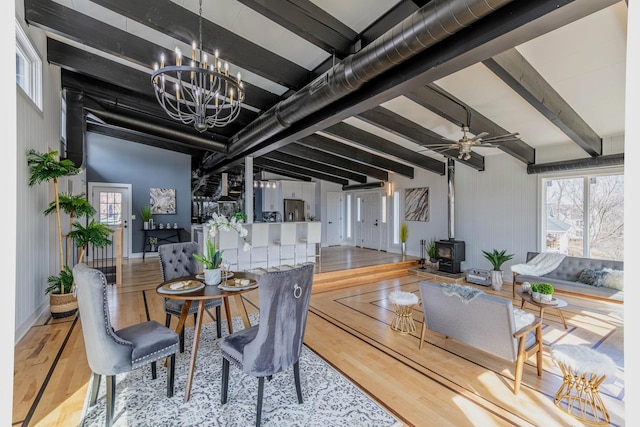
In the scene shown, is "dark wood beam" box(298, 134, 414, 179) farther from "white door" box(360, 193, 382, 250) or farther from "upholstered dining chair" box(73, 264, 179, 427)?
"upholstered dining chair" box(73, 264, 179, 427)

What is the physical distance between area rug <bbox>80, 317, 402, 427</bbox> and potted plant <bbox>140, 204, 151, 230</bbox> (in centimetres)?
674

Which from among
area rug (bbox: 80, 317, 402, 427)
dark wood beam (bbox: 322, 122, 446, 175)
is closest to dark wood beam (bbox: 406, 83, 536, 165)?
dark wood beam (bbox: 322, 122, 446, 175)

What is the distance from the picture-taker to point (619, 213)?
5020 millimetres

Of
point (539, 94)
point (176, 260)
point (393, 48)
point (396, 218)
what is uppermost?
point (539, 94)

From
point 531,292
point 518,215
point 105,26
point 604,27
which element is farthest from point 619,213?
point 105,26

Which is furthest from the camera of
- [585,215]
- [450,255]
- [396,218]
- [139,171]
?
[396,218]

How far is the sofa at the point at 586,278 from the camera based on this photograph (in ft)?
14.5

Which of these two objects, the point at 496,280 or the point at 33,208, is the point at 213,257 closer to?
the point at 33,208

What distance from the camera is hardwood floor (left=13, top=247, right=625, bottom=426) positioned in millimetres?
2115

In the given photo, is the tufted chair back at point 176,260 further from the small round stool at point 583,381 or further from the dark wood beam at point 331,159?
the dark wood beam at point 331,159

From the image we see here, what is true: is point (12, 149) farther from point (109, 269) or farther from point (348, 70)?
point (109, 269)

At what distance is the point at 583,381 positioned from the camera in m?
2.19

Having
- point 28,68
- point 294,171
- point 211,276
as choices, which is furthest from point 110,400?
point 294,171

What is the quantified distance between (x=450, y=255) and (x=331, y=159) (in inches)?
159
